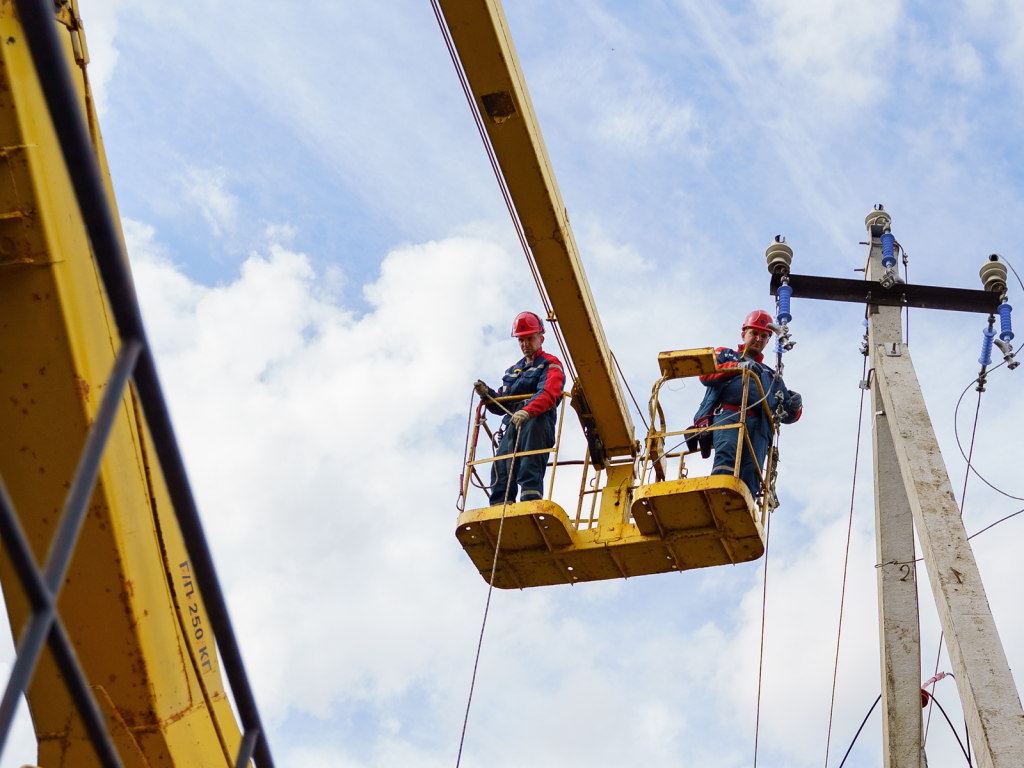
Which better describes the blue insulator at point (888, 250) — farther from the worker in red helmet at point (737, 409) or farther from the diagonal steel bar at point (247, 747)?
the diagonal steel bar at point (247, 747)

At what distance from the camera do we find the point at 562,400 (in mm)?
9180

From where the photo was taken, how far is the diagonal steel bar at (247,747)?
217 centimetres

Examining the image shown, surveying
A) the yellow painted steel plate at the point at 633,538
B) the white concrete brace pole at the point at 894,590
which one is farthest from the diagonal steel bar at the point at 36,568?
the white concrete brace pole at the point at 894,590

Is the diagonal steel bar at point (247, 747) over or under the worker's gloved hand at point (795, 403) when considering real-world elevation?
under

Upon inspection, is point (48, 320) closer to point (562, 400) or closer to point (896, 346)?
point (562, 400)

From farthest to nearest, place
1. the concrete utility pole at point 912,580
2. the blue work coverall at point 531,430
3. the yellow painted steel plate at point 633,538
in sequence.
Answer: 1. the blue work coverall at point 531,430
2. the yellow painted steel plate at point 633,538
3. the concrete utility pole at point 912,580

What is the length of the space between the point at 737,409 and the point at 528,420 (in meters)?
1.70

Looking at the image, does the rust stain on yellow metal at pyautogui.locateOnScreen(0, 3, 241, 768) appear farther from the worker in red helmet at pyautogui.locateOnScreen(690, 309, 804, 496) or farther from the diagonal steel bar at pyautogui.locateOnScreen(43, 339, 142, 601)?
the worker in red helmet at pyautogui.locateOnScreen(690, 309, 804, 496)

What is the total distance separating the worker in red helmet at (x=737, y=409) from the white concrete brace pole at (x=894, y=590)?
799 millimetres

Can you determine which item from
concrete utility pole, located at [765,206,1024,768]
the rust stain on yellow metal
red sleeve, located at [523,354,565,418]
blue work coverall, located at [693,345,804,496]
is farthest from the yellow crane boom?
the rust stain on yellow metal

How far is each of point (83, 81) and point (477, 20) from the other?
3421 mm

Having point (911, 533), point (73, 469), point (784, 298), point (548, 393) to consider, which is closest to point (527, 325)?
point (548, 393)

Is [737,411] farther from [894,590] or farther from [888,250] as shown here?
[888,250]

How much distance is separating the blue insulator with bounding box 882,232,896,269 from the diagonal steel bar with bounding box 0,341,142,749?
935 centimetres
